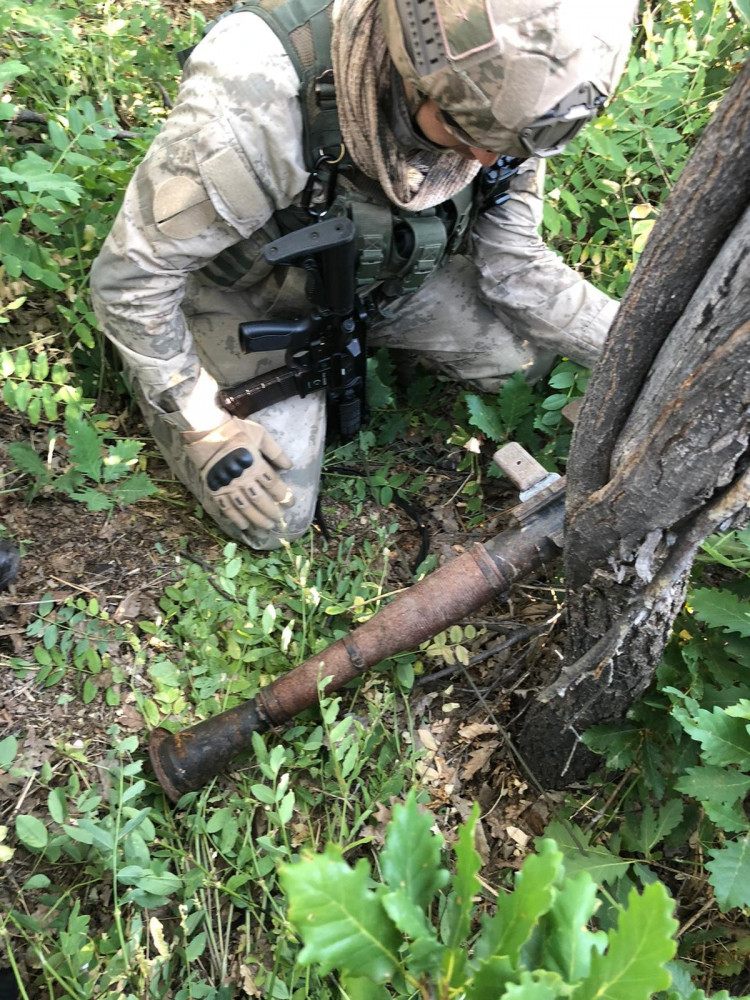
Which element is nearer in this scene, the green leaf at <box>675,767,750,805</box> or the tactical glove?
the green leaf at <box>675,767,750,805</box>

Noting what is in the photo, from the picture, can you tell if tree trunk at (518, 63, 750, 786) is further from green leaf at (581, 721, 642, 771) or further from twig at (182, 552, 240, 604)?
twig at (182, 552, 240, 604)

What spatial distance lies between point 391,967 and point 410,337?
2822 mm

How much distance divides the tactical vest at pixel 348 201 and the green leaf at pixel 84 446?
2.56 feet

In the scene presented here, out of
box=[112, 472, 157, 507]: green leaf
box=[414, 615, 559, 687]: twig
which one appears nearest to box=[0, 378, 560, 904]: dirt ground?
box=[414, 615, 559, 687]: twig

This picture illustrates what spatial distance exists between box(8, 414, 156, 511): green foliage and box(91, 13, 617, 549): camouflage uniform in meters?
0.25

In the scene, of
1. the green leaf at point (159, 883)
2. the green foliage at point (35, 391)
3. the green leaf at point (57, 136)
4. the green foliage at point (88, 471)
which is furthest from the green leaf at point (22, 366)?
the green leaf at point (159, 883)

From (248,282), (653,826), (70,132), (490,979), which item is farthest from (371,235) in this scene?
(490,979)

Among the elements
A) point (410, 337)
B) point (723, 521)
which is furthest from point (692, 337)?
point (410, 337)

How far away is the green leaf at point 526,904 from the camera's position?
0.80 metres

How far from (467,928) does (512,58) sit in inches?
69.6

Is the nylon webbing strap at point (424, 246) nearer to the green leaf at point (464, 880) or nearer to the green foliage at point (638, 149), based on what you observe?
the green foliage at point (638, 149)

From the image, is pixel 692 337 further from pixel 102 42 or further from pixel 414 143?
pixel 102 42

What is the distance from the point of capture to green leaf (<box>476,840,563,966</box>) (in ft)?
2.63

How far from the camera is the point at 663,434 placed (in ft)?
4.46
